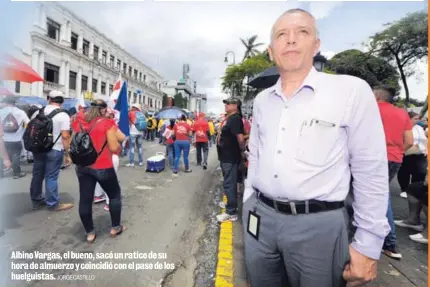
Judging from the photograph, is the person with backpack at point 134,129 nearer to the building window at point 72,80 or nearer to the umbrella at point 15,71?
the umbrella at point 15,71

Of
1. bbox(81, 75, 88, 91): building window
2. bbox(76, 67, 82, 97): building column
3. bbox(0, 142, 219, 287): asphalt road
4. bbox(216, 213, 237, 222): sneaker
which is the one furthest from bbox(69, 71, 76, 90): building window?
bbox(216, 213, 237, 222): sneaker

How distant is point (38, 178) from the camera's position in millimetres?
3736

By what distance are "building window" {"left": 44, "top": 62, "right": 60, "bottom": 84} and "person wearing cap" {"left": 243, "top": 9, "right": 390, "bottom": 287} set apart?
22669 mm

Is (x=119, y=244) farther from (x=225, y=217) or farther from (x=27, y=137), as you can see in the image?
(x=27, y=137)

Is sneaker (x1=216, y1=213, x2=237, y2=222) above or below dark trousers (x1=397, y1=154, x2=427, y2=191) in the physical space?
below

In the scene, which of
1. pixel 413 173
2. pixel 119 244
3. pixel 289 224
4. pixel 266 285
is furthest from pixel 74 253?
pixel 413 173

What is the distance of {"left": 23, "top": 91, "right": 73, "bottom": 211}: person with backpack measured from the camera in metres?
3.50

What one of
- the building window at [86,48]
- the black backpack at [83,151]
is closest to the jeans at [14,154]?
the black backpack at [83,151]

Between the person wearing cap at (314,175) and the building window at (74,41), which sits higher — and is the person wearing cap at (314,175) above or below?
below

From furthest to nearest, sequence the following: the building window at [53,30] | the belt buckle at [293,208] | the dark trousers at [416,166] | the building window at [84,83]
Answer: the building window at [84,83] → the building window at [53,30] → the dark trousers at [416,166] → the belt buckle at [293,208]

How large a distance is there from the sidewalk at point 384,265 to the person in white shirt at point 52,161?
2469 millimetres

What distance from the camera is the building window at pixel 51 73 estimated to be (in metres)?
19.6

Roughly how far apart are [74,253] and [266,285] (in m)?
2.12

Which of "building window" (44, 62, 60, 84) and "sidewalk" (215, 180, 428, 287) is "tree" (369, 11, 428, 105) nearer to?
"sidewalk" (215, 180, 428, 287)
